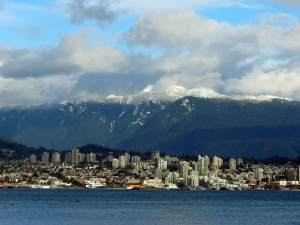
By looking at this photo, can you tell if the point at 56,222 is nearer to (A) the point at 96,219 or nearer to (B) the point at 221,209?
(A) the point at 96,219

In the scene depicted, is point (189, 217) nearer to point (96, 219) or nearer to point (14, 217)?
point (96, 219)

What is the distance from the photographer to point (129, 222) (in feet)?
359

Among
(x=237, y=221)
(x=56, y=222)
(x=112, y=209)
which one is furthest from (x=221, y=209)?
(x=56, y=222)

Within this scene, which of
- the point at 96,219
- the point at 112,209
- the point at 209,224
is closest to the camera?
the point at 209,224

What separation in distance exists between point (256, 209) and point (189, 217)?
28.8m

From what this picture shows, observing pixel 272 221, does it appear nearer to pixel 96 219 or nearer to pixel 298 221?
pixel 298 221

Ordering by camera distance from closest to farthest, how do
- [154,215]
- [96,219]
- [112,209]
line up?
[96,219]
[154,215]
[112,209]

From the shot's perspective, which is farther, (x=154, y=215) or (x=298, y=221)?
(x=154, y=215)

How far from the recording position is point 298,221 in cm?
11169

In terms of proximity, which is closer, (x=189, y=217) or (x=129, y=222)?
(x=129, y=222)

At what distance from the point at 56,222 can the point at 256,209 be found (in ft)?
149

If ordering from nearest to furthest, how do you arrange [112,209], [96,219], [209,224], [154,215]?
[209,224], [96,219], [154,215], [112,209]

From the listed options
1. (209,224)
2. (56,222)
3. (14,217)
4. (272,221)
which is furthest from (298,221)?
(14,217)

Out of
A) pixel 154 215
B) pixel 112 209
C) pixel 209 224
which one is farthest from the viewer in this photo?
pixel 112 209
